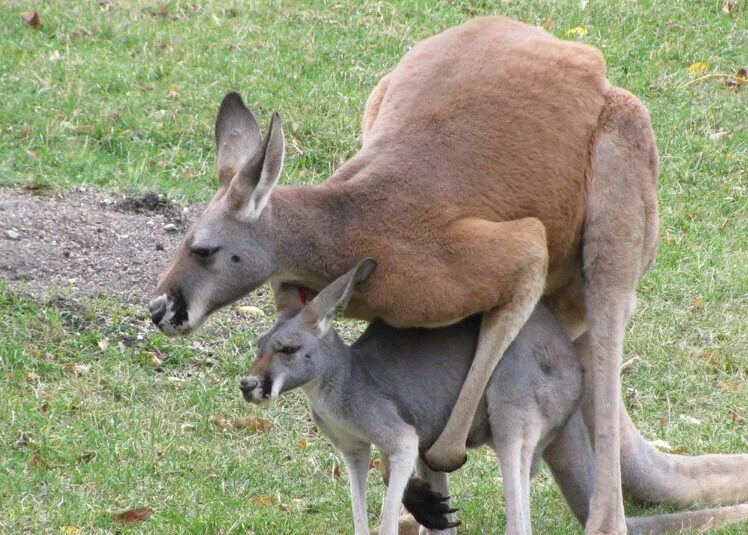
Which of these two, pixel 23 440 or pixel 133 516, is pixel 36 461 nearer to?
pixel 23 440

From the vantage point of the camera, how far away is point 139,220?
828cm

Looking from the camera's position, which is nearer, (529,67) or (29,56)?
(529,67)

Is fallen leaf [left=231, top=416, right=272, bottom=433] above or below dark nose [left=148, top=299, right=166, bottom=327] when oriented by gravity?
below

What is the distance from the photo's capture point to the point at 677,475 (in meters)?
6.37

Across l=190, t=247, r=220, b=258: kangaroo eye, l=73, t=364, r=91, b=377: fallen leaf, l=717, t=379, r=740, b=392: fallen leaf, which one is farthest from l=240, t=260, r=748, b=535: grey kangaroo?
l=73, t=364, r=91, b=377: fallen leaf

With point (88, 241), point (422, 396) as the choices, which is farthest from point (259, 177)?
point (88, 241)

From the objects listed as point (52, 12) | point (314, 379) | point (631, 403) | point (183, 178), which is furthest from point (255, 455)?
point (52, 12)

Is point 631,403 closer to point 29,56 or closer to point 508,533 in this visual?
point 508,533

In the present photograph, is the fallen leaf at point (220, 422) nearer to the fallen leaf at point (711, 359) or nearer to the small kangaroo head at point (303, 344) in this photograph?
the small kangaroo head at point (303, 344)

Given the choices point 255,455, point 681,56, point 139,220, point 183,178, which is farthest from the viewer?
point 681,56

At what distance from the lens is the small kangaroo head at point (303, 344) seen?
508cm

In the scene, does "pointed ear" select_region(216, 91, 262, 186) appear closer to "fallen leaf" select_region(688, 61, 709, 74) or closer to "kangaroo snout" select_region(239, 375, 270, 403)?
"kangaroo snout" select_region(239, 375, 270, 403)

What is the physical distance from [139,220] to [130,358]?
1.26m

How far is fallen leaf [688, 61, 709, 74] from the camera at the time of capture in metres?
10.9
